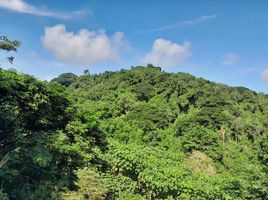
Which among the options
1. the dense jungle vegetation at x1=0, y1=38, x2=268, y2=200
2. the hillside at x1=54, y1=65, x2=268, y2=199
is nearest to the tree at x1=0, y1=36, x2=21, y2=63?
the dense jungle vegetation at x1=0, y1=38, x2=268, y2=200

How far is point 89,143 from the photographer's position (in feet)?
69.7

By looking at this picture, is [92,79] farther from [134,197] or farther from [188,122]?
[134,197]

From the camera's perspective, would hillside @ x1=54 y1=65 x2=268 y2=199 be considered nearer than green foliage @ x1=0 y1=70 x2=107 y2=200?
No

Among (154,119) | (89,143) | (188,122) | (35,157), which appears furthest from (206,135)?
(35,157)

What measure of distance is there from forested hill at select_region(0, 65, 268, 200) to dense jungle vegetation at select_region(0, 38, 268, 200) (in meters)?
0.05

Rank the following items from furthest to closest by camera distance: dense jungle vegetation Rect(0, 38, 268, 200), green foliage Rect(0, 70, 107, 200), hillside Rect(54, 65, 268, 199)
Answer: hillside Rect(54, 65, 268, 199), dense jungle vegetation Rect(0, 38, 268, 200), green foliage Rect(0, 70, 107, 200)

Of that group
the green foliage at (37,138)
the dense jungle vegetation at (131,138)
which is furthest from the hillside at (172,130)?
the green foliage at (37,138)

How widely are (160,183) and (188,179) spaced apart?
7.07ft

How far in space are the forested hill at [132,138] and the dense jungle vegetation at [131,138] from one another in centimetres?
5

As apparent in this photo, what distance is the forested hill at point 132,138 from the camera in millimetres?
15398

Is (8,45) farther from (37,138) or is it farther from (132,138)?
(132,138)

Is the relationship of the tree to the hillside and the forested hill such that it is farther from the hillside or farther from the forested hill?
the hillside

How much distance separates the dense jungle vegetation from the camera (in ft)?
50.4

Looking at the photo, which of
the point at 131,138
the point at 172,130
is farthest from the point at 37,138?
the point at 172,130
